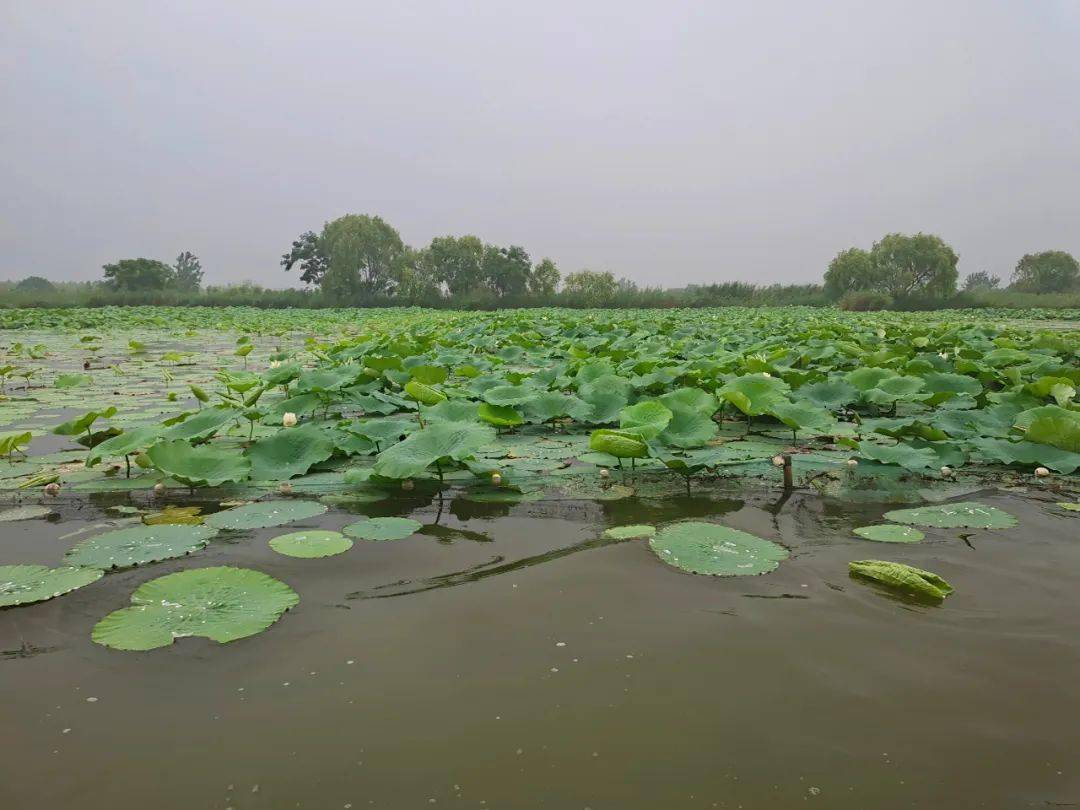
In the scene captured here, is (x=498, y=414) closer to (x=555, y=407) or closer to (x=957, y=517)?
(x=555, y=407)

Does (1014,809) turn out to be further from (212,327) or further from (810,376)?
(212,327)

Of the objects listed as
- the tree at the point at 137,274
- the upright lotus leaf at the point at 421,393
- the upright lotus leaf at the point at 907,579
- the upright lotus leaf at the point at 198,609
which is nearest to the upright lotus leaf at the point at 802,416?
the upright lotus leaf at the point at 907,579

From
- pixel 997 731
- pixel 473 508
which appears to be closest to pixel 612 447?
pixel 473 508

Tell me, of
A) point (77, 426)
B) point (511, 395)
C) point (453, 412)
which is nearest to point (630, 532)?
point (453, 412)

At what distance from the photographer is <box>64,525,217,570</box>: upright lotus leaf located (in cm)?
147

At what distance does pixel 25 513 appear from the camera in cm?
188

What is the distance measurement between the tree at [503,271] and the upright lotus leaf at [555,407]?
130 feet

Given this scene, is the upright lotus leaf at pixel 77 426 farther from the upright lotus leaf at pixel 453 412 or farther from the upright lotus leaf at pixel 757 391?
the upright lotus leaf at pixel 757 391

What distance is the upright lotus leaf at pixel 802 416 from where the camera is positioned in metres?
2.49

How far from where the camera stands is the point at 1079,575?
1384 mm

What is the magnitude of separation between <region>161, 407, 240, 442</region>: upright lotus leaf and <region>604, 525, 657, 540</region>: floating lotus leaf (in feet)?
4.81

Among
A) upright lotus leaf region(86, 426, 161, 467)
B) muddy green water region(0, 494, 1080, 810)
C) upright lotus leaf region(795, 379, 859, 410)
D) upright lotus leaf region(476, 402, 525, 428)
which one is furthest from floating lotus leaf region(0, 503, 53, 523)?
upright lotus leaf region(795, 379, 859, 410)

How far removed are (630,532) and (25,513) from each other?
1.71m

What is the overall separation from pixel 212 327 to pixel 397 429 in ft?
40.6
